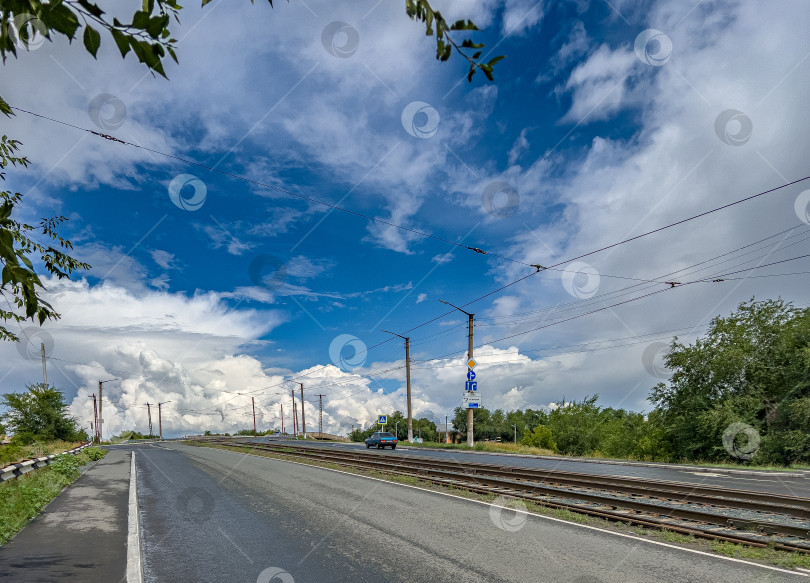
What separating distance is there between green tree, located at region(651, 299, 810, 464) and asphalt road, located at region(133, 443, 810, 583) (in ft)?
69.0

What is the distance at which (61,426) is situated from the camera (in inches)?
1802

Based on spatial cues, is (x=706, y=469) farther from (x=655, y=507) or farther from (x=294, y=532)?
(x=294, y=532)

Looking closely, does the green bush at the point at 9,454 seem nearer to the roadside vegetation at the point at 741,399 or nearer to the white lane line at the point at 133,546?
the white lane line at the point at 133,546

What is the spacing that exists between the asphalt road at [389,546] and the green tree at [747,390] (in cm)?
2105

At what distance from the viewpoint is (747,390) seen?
27562mm

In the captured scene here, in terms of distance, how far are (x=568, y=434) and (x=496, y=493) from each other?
123 ft

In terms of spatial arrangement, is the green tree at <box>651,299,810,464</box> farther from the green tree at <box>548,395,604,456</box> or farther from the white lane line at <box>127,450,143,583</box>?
the white lane line at <box>127,450,143,583</box>

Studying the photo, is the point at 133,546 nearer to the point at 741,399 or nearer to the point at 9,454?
the point at 9,454

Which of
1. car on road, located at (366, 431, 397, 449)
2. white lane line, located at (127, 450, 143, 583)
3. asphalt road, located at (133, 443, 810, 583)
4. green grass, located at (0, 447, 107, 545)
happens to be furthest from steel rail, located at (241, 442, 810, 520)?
car on road, located at (366, 431, 397, 449)

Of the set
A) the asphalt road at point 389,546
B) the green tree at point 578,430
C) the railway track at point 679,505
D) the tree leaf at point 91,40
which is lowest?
the green tree at point 578,430

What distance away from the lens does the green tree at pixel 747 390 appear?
2408cm

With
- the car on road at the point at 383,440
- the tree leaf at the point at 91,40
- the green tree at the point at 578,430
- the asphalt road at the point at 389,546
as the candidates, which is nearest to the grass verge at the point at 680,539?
the asphalt road at the point at 389,546

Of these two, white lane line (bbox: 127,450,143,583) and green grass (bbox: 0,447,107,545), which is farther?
green grass (bbox: 0,447,107,545)

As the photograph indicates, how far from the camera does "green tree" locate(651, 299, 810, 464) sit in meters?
24.1
